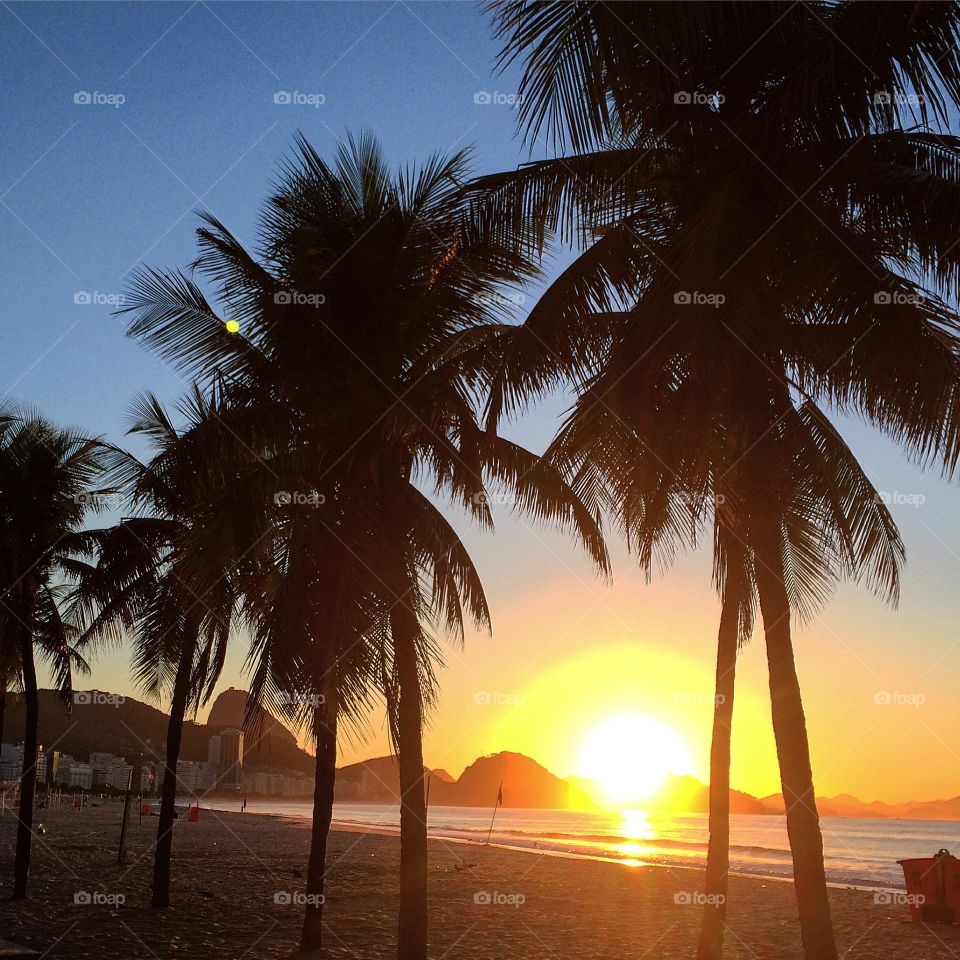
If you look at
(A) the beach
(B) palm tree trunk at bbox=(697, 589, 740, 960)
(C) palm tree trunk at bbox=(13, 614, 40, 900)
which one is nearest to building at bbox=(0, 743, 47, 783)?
(A) the beach

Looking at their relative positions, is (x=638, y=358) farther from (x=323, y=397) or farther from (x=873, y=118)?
(x=323, y=397)

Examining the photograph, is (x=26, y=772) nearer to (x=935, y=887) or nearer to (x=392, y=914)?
(x=392, y=914)

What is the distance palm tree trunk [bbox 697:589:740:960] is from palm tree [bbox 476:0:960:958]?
2015 mm

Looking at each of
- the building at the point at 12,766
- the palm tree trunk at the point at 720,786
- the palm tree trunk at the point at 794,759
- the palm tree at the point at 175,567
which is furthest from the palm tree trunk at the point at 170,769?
the building at the point at 12,766

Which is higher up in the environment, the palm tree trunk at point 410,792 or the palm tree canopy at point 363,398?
the palm tree canopy at point 363,398

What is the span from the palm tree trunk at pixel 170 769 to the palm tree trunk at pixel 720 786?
7713mm

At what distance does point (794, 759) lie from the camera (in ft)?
24.1

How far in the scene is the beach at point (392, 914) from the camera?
1241cm

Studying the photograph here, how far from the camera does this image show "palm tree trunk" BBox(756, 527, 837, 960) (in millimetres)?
6969

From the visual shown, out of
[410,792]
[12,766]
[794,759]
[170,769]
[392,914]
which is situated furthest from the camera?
[12,766]

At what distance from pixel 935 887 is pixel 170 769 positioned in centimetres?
A: 1300

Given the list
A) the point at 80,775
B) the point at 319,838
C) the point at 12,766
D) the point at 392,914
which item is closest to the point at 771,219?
the point at 319,838

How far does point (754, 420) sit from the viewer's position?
7.80 meters

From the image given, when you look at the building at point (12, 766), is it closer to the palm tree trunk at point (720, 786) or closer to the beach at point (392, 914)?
the beach at point (392, 914)
